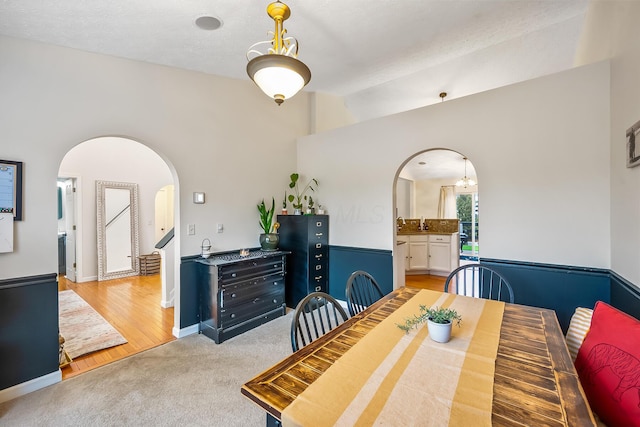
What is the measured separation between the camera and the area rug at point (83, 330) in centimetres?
278

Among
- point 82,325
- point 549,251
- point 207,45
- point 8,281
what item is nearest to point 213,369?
point 8,281

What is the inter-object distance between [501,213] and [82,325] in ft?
15.8

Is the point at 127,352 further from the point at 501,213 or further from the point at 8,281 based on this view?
the point at 501,213

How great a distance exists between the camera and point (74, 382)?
2.23 metres

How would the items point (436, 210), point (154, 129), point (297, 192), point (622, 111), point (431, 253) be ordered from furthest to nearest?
point (436, 210)
point (431, 253)
point (297, 192)
point (154, 129)
point (622, 111)

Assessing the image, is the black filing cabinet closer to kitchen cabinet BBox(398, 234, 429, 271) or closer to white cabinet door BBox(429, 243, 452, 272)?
kitchen cabinet BBox(398, 234, 429, 271)

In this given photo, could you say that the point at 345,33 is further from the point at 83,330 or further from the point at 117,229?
the point at 117,229

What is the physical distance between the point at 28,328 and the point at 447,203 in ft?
28.4

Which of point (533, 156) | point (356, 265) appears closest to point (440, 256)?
point (356, 265)

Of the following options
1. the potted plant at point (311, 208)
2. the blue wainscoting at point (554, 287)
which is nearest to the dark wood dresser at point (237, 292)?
the blue wainscoting at point (554, 287)

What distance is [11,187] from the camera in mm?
2043

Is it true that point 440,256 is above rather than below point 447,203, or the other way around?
below

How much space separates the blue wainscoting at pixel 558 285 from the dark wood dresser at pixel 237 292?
7.90 ft

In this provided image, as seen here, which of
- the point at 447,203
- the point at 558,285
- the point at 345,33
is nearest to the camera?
the point at 558,285
